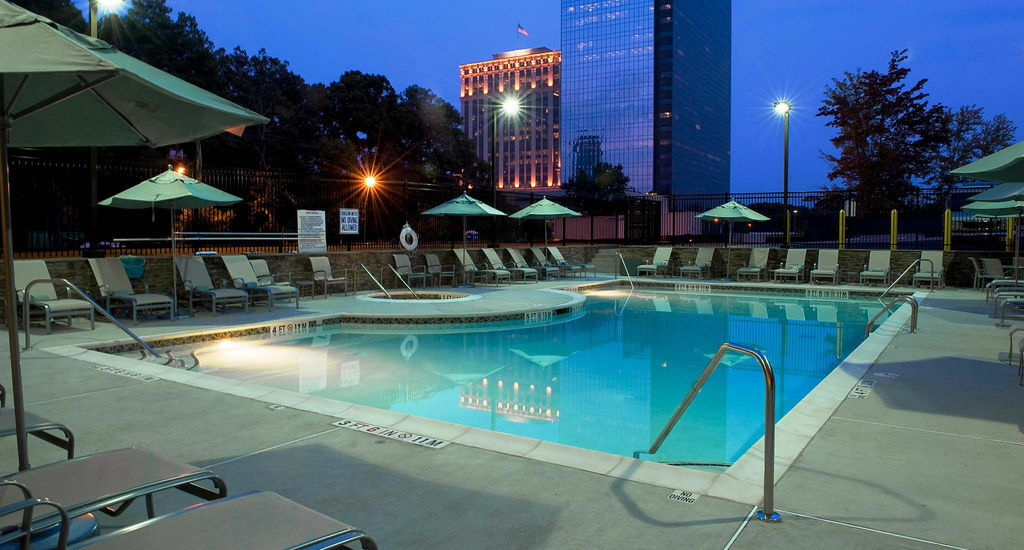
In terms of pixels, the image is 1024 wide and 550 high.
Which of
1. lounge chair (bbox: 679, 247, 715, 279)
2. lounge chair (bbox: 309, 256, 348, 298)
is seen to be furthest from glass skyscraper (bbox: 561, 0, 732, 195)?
lounge chair (bbox: 309, 256, 348, 298)

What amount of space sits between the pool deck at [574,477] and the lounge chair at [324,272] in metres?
7.68

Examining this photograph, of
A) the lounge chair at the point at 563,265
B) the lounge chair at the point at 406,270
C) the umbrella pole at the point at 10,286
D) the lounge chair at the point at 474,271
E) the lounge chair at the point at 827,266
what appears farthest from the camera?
the lounge chair at the point at 563,265

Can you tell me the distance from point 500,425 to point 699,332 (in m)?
5.57

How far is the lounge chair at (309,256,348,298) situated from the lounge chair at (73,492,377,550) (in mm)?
11379

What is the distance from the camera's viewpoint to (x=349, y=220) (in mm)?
14617

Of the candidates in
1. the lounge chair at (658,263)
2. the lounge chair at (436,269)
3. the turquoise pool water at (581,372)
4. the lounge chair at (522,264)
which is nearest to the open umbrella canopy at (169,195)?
the turquoise pool water at (581,372)

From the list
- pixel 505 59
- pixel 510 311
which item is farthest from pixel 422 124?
pixel 505 59

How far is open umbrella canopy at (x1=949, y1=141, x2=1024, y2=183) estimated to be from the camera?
6035 mm

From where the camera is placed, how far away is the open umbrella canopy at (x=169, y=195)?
9.96 metres

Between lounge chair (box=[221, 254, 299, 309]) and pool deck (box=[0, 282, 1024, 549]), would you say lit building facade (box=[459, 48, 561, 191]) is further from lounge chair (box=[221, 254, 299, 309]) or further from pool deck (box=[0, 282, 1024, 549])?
pool deck (box=[0, 282, 1024, 549])

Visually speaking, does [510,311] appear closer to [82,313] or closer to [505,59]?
[82,313]

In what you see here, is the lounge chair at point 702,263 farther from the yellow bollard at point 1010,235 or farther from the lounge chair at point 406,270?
the lounge chair at point 406,270

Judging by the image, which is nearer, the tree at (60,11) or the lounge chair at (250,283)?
the lounge chair at (250,283)

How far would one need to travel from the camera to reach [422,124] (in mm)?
32344
